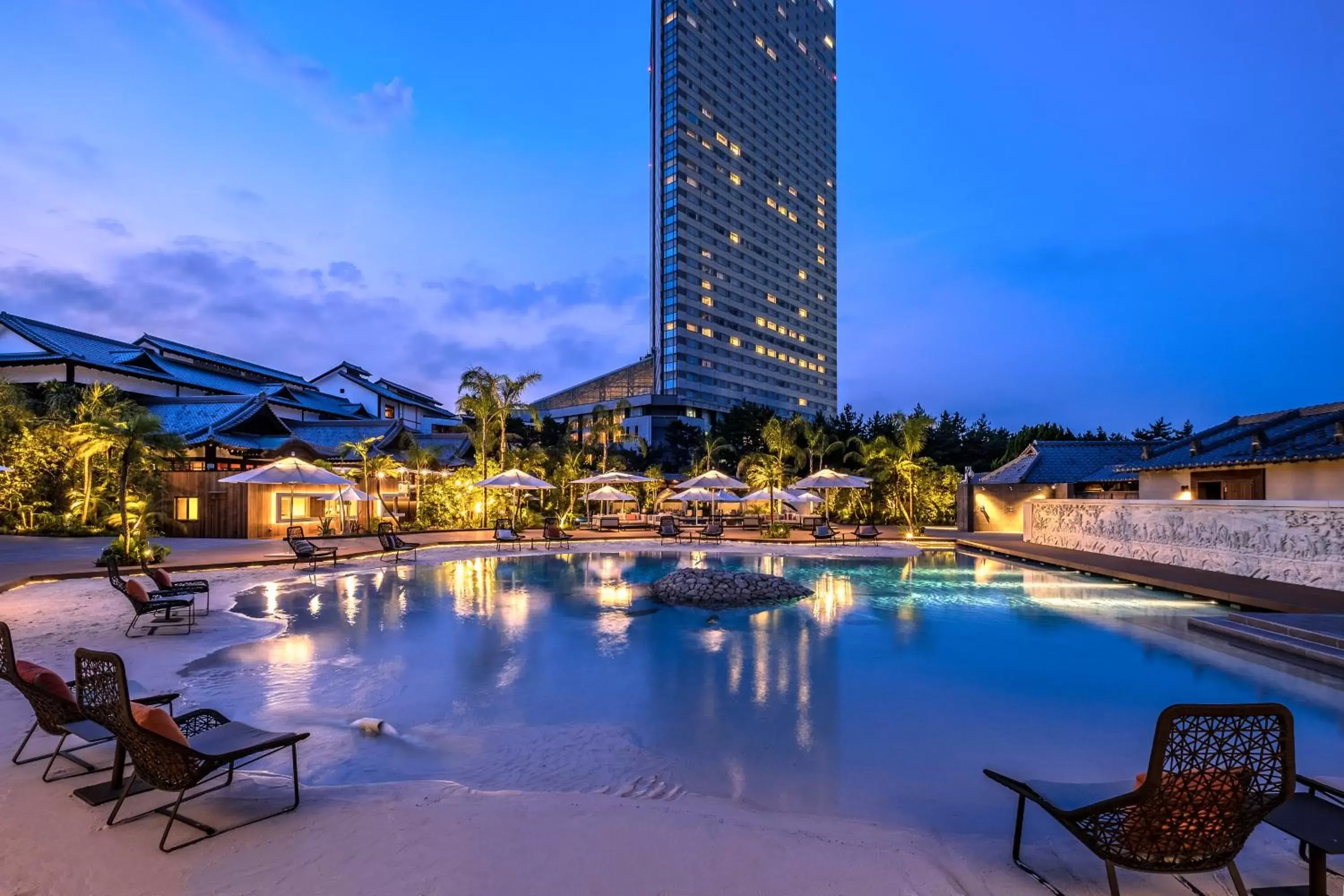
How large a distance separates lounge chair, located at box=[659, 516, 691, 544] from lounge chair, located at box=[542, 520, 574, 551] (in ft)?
9.91

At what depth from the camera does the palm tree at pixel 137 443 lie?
12672 mm

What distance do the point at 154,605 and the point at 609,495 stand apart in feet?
55.3

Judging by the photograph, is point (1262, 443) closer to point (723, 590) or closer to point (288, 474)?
point (723, 590)

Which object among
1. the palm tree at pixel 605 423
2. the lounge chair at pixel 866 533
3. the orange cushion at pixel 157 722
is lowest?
the lounge chair at pixel 866 533

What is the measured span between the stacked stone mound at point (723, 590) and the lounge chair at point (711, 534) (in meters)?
9.54

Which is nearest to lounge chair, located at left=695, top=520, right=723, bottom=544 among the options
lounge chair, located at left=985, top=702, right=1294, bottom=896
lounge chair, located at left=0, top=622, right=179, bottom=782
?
lounge chair, located at left=0, top=622, right=179, bottom=782

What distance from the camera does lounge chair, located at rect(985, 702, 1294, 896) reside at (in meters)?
2.50

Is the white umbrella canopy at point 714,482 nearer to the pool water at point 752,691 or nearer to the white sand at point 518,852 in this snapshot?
the pool water at point 752,691

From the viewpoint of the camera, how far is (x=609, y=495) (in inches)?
968

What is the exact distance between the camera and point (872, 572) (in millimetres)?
15406

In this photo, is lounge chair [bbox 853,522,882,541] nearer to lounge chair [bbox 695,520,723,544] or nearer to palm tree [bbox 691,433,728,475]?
lounge chair [bbox 695,520,723,544]

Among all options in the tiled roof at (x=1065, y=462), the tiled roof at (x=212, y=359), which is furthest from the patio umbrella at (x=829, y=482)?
the tiled roof at (x=212, y=359)

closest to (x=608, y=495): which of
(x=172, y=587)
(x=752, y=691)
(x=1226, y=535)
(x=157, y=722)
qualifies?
(x=172, y=587)

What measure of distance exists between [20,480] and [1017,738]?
26.8 metres
